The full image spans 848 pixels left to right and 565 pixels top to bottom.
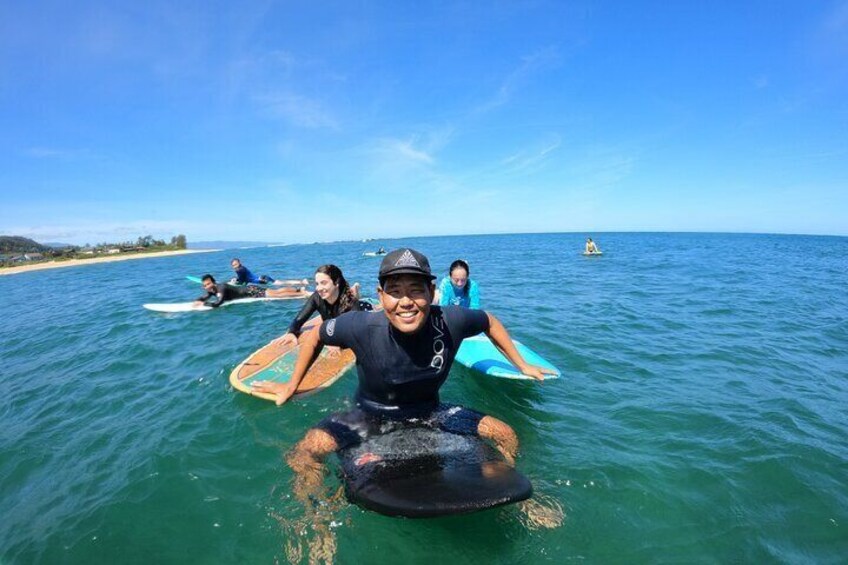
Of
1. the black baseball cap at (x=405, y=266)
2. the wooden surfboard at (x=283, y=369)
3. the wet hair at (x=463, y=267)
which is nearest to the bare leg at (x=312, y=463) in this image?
the black baseball cap at (x=405, y=266)

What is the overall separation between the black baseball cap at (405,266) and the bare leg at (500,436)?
187 centimetres

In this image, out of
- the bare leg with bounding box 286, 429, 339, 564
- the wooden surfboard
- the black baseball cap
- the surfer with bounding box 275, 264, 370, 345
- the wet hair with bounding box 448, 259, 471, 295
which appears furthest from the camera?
the wet hair with bounding box 448, 259, 471, 295

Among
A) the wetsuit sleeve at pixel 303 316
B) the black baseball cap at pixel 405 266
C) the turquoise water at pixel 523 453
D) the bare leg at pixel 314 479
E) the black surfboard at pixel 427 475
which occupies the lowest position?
the turquoise water at pixel 523 453

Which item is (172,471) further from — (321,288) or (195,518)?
(321,288)

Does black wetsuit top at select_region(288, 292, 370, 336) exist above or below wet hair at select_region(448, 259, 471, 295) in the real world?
below

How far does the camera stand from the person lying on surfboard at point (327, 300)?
661 centimetres

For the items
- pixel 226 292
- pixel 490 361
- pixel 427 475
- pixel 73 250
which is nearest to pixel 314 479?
pixel 427 475

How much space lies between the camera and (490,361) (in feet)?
22.4

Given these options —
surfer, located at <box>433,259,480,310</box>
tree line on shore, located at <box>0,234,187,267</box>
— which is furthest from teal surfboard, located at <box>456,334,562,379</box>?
tree line on shore, located at <box>0,234,187,267</box>

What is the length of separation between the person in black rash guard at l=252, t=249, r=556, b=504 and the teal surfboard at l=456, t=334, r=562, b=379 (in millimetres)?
2243

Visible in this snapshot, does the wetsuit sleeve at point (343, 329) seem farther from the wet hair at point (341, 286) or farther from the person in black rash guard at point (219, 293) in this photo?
the person in black rash guard at point (219, 293)

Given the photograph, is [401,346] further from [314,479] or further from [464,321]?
[314,479]

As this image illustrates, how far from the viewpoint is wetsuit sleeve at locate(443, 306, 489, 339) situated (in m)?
3.82

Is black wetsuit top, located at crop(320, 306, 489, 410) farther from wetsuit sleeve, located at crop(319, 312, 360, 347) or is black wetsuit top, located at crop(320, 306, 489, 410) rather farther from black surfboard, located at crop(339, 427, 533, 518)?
black surfboard, located at crop(339, 427, 533, 518)
